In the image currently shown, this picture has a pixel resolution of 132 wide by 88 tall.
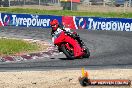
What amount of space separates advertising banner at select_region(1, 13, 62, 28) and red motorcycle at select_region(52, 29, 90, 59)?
638 inches

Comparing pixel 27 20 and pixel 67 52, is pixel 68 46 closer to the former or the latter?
pixel 67 52

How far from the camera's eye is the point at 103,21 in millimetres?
30812

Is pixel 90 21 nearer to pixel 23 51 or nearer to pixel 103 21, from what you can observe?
pixel 103 21

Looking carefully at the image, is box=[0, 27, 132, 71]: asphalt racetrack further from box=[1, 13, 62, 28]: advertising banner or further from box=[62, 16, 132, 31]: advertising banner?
box=[1, 13, 62, 28]: advertising banner

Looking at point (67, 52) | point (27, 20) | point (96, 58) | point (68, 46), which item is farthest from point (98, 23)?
point (67, 52)

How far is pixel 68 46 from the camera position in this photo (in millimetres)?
15695

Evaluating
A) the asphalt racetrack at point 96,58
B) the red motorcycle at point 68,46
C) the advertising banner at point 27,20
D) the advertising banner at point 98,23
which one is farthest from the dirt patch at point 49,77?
the advertising banner at point 27,20

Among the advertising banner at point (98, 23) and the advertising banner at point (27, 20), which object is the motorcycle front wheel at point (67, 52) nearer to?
the advertising banner at point (98, 23)

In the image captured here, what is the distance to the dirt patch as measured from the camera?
10188mm

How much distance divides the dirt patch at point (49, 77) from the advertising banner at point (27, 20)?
19771 millimetres

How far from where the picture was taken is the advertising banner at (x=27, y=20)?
1254 inches

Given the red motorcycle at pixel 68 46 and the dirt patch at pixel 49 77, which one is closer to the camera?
the dirt patch at pixel 49 77

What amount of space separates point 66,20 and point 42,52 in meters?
14.2

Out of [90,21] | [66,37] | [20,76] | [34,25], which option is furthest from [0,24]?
[20,76]
